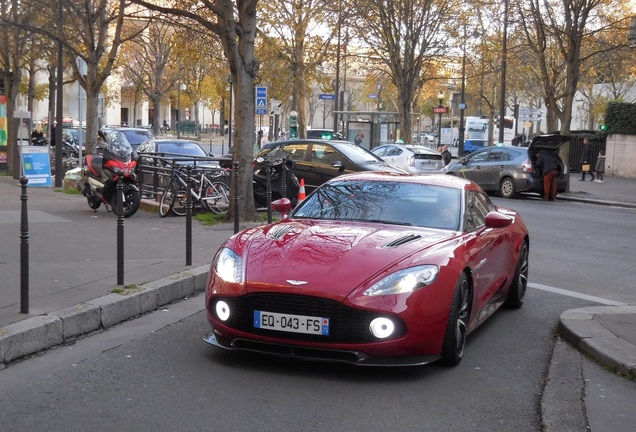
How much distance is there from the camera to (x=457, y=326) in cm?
610

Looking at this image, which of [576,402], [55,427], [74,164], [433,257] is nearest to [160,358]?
[55,427]

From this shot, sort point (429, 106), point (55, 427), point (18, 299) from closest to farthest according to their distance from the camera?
point (55, 427)
point (18, 299)
point (429, 106)

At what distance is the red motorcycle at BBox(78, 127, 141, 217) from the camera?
15.0m

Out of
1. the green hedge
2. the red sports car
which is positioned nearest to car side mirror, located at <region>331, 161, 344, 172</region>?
the red sports car

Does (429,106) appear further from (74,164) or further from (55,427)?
(55,427)

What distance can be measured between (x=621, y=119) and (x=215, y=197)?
2536 cm

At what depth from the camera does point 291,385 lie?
559 cm

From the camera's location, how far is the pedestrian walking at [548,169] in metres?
24.3

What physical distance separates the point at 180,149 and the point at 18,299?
16869 millimetres

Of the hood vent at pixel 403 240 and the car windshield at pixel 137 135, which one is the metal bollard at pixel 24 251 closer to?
the hood vent at pixel 403 240

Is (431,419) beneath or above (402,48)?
beneath

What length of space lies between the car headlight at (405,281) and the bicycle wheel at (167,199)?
33.4 ft

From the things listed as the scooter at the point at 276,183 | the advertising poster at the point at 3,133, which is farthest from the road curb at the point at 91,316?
the advertising poster at the point at 3,133

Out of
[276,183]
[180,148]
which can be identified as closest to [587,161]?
[180,148]
